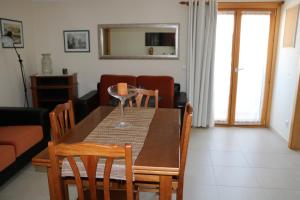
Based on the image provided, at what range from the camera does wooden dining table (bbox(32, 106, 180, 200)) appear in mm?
1409

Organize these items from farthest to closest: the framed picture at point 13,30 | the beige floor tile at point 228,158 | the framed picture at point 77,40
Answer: the framed picture at point 77,40 → the framed picture at point 13,30 → the beige floor tile at point 228,158

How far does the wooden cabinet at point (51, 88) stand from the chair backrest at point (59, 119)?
220 cm

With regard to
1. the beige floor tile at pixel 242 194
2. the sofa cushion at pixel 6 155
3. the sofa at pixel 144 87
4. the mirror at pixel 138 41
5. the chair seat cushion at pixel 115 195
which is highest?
the mirror at pixel 138 41

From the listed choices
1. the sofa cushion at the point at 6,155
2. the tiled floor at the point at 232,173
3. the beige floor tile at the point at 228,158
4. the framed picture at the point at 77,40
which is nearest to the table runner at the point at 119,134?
the tiled floor at the point at 232,173

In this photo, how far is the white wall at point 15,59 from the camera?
3.82 m

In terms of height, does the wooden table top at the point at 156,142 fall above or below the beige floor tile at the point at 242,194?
above

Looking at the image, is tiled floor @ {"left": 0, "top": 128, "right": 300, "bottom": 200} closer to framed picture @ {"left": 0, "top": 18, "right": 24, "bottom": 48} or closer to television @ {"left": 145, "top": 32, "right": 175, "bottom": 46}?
television @ {"left": 145, "top": 32, "right": 175, "bottom": 46}

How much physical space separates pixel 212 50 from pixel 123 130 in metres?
2.70

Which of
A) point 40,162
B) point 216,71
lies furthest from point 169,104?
point 40,162

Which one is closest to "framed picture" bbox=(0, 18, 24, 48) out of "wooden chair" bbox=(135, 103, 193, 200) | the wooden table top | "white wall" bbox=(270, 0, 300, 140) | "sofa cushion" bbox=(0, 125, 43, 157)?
"sofa cushion" bbox=(0, 125, 43, 157)

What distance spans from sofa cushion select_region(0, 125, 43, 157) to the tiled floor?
343 millimetres

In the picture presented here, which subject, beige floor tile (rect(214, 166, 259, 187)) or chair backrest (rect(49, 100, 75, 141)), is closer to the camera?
chair backrest (rect(49, 100, 75, 141))

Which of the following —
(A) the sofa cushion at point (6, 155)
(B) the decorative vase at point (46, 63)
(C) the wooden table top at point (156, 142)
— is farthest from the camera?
(B) the decorative vase at point (46, 63)

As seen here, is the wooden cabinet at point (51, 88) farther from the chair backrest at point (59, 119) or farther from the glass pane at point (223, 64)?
the glass pane at point (223, 64)
